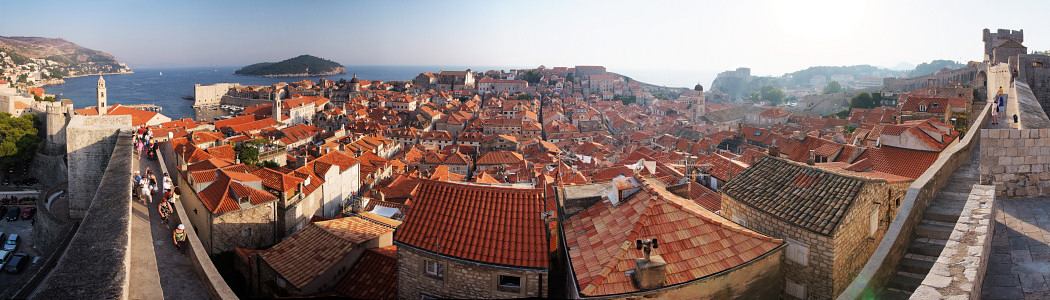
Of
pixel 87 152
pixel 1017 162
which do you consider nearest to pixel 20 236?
pixel 87 152

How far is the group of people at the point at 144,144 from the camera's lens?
1364 centimetres

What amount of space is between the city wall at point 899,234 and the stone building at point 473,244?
3.22m

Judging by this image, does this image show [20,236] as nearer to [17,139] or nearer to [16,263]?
[16,263]

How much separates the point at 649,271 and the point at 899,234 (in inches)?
89.2

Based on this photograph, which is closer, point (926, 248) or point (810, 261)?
point (926, 248)

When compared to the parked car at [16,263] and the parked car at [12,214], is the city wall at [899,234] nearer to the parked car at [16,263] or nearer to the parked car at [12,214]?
the parked car at [16,263]

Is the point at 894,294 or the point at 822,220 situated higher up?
the point at 822,220

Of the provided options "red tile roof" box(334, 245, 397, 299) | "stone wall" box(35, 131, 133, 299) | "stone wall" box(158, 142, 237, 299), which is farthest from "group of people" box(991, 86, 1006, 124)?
"stone wall" box(35, 131, 133, 299)

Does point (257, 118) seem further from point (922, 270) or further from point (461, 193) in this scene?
point (922, 270)

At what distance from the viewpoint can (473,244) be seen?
720cm

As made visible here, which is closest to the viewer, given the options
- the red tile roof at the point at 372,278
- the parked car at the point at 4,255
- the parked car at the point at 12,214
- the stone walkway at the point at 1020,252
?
the stone walkway at the point at 1020,252

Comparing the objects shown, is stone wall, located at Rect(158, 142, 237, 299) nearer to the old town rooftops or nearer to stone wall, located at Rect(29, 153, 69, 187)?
the old town rooftops

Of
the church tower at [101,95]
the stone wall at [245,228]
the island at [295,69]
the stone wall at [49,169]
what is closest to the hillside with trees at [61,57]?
the island at [295,69]

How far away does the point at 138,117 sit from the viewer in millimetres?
39062
